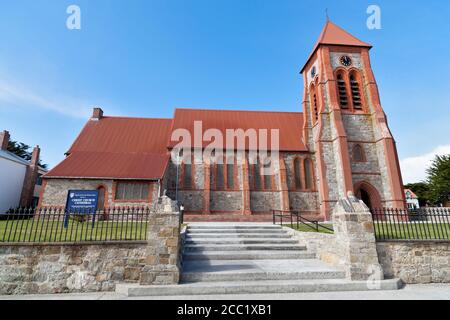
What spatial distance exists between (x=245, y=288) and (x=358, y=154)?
19.0 meters

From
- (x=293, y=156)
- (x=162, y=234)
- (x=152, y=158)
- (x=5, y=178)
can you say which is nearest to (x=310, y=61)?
(x=293, y=156)

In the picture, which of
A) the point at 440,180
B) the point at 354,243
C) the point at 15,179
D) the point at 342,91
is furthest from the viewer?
the point at 440,180

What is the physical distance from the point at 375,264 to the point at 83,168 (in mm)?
19605

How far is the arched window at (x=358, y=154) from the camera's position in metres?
20.4

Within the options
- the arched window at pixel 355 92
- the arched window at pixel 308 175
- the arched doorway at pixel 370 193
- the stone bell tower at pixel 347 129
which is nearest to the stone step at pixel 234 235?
the stone bell tower at pixel 347 129

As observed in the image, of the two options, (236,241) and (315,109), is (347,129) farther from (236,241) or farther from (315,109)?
(236,241)

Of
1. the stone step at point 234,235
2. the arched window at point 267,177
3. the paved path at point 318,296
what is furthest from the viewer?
the arched window at point 267,177

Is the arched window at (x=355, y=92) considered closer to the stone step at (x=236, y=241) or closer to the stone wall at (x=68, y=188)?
the stone step at (x=236, y=241)

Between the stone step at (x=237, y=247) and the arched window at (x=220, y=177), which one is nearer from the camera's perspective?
the stone step at (x=237, y=247)

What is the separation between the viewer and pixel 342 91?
22469mm

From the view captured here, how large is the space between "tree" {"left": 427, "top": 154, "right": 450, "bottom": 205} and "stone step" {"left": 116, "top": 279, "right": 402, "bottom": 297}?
39.5 m

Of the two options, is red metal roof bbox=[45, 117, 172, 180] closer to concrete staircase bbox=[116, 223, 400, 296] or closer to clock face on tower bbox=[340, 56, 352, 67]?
concrete staircase bbox=[116, 223, 400, 296]

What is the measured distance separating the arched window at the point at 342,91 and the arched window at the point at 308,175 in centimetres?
635

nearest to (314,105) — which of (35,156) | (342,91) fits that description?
(342,91)
